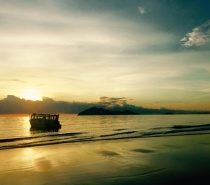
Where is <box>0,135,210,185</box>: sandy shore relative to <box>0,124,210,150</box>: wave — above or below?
above

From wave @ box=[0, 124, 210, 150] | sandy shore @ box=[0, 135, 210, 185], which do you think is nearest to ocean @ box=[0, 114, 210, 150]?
wave @ box=[0, 124, 210, 150]

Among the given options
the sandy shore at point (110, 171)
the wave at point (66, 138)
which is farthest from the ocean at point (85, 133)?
the sandy shore at point (110, 171)

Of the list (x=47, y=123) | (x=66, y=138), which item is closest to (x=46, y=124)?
(x=47, y=123)

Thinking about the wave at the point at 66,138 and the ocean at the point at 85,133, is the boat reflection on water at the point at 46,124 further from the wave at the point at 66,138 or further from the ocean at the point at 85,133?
the wave at the point at 66,138

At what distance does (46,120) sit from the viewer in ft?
256

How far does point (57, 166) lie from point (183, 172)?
28.9 feet

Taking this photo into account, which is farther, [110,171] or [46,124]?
[46,124]

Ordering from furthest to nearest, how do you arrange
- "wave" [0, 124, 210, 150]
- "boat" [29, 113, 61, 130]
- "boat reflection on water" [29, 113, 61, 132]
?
"boat" [29, 113, 61, 130]
"boat reflection on water" [29, 113, 61, 132]
"wave" [0, 124, 210, 150]

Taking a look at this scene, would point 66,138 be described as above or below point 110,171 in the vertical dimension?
below

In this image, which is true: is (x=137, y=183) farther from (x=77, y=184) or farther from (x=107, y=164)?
(x=107, y=164)

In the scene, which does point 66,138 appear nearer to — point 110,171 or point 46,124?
point 110,171

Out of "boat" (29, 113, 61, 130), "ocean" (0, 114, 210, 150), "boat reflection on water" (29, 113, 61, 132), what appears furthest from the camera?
"boat" (29, 113, 61, 130)

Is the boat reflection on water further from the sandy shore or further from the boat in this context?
the sandy shore

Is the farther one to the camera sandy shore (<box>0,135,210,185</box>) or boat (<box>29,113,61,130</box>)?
boat (<box>29,113,61,130</box>)
